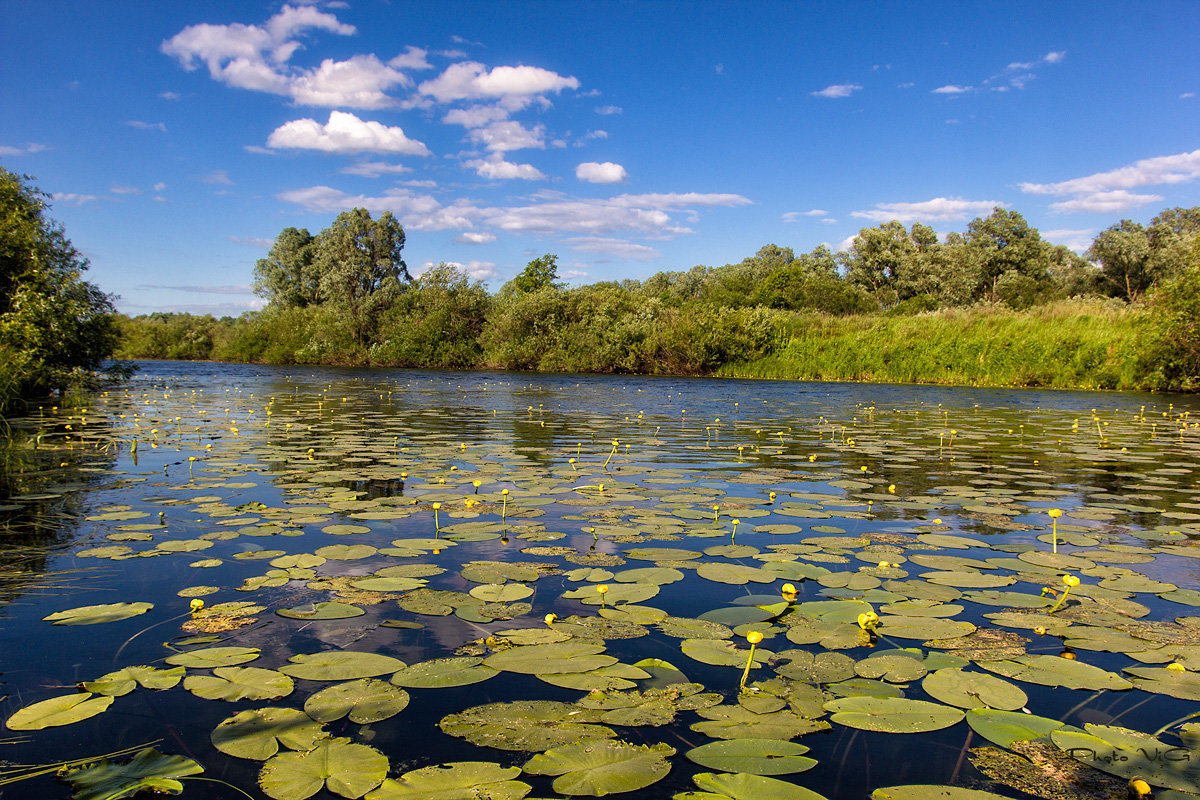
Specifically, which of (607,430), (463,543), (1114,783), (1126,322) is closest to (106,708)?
(463,543)

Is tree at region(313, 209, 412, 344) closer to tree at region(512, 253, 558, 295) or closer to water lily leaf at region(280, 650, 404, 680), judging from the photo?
tree at region(512, 253, 558, 295)

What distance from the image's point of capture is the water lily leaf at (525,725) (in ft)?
6.33

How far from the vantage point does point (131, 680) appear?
225 cm

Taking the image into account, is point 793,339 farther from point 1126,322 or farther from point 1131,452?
point 1131,452

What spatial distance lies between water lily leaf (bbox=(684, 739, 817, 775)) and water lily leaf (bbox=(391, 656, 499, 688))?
2.70 ft

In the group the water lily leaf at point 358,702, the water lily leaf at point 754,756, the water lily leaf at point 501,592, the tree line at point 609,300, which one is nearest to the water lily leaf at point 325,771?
the water lily leaf at point 358,702

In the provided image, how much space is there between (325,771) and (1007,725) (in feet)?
6.73

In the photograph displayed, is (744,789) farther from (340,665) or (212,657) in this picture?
(212,657)

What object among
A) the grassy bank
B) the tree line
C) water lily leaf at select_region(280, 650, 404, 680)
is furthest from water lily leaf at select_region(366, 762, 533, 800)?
the tree line

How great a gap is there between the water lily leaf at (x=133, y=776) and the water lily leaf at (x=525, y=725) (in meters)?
0.70

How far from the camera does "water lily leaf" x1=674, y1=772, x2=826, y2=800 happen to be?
1.65 m

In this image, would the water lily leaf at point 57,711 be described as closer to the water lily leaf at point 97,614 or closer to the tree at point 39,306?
the water lily leaf at point 97,614

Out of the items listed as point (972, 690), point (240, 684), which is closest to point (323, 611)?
point (240, 684)

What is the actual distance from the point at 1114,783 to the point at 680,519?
3032 millimetres
